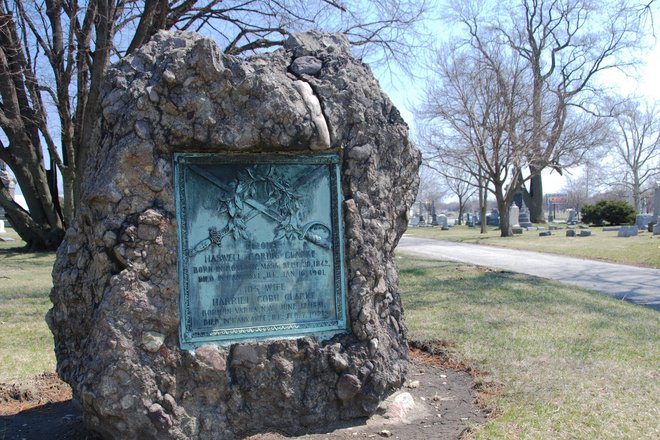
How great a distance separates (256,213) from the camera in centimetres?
385

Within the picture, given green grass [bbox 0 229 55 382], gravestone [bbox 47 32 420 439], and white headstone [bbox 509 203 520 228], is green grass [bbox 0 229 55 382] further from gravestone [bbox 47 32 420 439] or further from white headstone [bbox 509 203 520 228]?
white headstone [bbox 509 203 520 228]

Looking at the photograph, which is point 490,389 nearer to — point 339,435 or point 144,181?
point 339,435

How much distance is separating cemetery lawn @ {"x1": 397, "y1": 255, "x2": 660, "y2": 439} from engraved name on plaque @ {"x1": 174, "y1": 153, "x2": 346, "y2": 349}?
55.4 inches

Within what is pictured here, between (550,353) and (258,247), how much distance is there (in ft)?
10.5

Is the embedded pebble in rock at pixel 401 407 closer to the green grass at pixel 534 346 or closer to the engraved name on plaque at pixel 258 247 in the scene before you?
the green grass at pixel 534 346

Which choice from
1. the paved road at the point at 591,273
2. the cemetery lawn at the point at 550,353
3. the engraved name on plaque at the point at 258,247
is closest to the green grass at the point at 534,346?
the cemetery lawn at the point at 550,353

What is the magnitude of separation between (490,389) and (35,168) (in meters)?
16.2

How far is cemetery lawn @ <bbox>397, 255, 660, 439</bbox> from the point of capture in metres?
3.85

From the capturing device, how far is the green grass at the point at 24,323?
17.7ft

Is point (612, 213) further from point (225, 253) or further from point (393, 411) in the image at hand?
point (225, 253)

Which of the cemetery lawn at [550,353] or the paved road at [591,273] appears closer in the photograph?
the cemetery lawn at [550,353]

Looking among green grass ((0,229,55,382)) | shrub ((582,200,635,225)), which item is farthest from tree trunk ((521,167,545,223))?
green grass ((0,229,55,382))

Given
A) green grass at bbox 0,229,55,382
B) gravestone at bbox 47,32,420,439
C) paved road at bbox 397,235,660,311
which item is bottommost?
paved road at bbox 397,235,660,311

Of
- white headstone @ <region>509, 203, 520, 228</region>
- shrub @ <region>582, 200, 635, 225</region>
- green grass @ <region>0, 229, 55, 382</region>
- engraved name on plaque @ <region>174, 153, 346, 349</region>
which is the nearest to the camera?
engraved name on plaque @ <region>174, 153, 346, 349</region>
